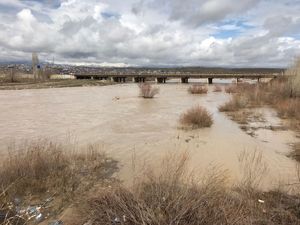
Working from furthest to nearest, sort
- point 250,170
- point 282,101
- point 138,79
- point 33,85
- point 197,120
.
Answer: point 138,79 < point 33,85 < point 282,101 < point 197,120 < point 250,170

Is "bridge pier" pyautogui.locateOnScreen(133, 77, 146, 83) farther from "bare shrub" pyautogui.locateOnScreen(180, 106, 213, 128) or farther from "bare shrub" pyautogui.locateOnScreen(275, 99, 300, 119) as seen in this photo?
"bare shrub" pyautogui.locateOnScreen(180, 106, 213, 128)

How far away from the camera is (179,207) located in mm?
5168

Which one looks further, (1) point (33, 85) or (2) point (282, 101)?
(1) point (33, 85)

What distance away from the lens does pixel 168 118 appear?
2089cm

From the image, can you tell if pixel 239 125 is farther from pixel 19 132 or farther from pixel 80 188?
pixel 80 188

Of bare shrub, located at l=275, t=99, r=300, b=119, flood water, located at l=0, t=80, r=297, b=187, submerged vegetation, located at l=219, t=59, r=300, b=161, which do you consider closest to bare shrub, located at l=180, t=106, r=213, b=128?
flood water, located at l=0, t=80, r=297, b=187

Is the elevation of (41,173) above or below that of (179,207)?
below

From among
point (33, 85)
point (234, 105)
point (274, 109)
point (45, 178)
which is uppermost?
point (33, 85)

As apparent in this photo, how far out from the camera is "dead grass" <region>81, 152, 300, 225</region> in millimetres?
4988

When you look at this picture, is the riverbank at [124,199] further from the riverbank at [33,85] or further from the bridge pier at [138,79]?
the bridge pier at [138,79]

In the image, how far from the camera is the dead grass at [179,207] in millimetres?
4988

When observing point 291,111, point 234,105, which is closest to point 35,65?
point 234,105

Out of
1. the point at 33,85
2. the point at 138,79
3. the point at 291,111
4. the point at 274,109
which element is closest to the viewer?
the point at 291,111

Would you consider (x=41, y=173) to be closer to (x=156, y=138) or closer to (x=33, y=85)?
(x=156, y=138)
